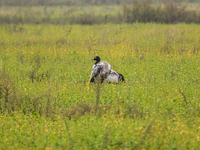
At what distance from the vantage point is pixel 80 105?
6551 millimetres

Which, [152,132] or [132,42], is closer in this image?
[152,132]

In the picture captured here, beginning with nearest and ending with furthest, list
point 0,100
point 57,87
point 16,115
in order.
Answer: point 16,115
point 0,100
point 57,87

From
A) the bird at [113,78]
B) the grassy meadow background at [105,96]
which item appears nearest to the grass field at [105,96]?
the grassy meadow background at [105,96]

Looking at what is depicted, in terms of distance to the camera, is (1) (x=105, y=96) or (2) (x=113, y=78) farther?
(2) (x=113, y=78)

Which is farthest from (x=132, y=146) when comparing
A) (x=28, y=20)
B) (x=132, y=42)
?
(x=28, y=20)

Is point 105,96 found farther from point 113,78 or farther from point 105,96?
point 113,78

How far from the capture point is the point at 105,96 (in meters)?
7.54

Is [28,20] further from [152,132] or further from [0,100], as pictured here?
[152,132]

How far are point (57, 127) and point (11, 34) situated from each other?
1313 centimetres

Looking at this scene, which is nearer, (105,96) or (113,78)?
(105,96)

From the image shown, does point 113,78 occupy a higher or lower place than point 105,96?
higher

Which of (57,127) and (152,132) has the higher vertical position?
(152,132)

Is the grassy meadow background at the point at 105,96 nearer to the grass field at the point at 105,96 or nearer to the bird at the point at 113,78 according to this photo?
the grass field at the point at 105,96

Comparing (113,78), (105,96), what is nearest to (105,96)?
(105,96)
